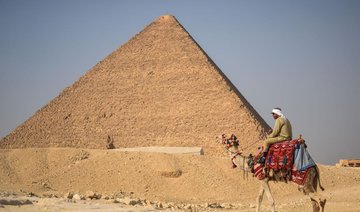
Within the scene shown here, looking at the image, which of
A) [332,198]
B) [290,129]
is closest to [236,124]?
[332,198]

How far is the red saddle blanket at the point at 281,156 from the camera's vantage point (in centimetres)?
849

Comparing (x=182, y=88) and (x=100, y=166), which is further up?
(x=182, y=88)

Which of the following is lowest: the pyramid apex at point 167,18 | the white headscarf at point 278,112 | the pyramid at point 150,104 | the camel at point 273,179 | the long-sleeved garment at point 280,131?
the camel at point 273,179

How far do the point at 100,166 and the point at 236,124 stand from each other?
91.7 feet

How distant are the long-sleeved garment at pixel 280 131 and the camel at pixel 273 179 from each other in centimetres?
44

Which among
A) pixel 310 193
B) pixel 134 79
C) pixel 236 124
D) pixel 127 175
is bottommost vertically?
pixel 310 193

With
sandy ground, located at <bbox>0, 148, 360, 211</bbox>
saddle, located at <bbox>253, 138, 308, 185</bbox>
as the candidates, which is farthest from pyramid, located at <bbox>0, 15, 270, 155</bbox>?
saddle, located at <bbox>253, 138, 308, 185</bbox>

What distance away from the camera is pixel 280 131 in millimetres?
8789

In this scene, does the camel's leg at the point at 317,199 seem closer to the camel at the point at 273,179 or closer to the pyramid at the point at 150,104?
the camel at the point at 273,179

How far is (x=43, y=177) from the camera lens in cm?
1930

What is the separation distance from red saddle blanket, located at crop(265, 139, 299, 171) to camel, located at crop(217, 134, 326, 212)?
0.13 m

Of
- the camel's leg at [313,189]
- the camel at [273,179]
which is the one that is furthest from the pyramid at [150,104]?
the camel's leg at [313,189]

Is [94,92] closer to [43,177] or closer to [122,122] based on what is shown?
[122,122]

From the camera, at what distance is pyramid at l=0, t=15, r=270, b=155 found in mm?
47094
